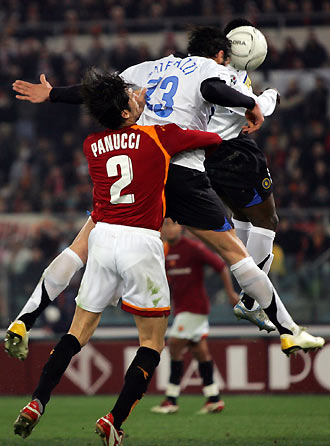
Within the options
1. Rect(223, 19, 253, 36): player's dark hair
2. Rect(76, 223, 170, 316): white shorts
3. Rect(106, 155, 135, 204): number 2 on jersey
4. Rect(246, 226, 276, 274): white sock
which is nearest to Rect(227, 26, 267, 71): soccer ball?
Rect(223, 19, 253, 36): player's dark hair

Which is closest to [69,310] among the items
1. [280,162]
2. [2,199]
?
[2,199]

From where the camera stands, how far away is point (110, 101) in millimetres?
5430

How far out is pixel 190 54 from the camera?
6.21m

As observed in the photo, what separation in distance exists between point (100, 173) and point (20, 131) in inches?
Result: 432

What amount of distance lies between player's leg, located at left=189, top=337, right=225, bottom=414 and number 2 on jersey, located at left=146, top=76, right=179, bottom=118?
4.47 m

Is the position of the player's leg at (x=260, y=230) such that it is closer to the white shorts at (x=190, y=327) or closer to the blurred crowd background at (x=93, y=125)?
the white shorts at (x=190, y=327)

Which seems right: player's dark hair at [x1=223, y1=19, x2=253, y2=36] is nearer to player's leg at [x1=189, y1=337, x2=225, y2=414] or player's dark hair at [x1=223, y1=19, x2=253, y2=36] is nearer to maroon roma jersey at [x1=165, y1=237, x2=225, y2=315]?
maroon roma jersey at [x1=165, y1=237, x2=225, y2=315]

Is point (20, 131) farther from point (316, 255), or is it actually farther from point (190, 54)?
point (190, 54)

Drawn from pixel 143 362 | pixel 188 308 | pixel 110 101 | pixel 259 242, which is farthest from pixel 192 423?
pixel 110 101

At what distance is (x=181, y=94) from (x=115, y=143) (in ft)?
2.31

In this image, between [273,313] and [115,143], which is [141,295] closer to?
[115,143]

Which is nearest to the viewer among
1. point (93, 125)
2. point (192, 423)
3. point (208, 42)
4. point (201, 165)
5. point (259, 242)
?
point (201, 165)

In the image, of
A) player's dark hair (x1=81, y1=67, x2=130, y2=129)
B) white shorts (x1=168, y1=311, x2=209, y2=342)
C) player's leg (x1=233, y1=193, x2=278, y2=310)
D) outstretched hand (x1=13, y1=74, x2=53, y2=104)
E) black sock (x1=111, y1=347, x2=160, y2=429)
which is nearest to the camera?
black sock (x1=111, y1=347, x2=160, y2=429)

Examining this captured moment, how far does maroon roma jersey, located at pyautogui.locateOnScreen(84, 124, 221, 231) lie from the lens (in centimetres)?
Result: 540
